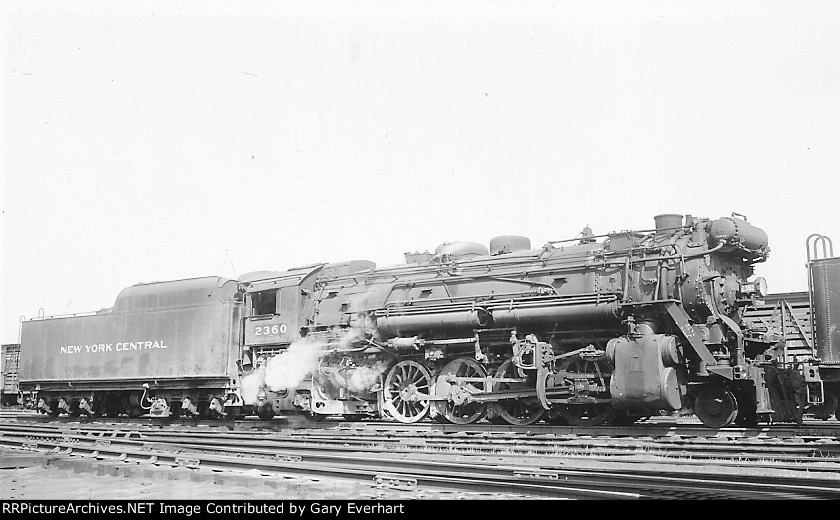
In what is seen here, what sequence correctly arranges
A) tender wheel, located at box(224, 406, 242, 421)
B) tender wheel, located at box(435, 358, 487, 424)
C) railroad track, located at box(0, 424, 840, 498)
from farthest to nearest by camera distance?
tender wheel, located at box(224, 406, 242, 421), tender wheel, located at box(435, 358, 487, 424), railroad track, located at box(0, 424, 840, 498)

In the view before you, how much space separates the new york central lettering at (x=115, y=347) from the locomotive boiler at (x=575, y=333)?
178 inches

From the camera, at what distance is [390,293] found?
52.8ft

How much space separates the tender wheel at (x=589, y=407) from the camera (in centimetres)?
1343

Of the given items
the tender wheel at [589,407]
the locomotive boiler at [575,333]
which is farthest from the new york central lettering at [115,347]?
the tender wheel at [589,407]

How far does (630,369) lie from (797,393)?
2.66 metres

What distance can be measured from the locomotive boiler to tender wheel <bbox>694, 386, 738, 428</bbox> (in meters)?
0.02

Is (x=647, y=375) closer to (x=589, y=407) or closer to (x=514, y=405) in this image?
(x=589, y=407)

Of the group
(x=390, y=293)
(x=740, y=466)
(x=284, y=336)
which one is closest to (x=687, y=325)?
(x=740, y=466)

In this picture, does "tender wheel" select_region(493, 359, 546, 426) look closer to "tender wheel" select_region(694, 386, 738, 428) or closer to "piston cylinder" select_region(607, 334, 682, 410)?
"piston cylinder" select_region(607, 334, 682, 410)

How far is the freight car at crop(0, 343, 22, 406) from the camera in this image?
2795 centimetres

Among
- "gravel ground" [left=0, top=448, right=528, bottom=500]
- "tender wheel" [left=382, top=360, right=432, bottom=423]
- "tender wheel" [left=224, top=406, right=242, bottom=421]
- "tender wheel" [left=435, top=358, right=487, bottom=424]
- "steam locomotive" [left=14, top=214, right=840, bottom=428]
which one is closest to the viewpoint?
"gravel ground" [left=0, top=448, right=528, bottom=500]

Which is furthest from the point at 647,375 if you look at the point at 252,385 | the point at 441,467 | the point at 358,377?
the point at 252,385

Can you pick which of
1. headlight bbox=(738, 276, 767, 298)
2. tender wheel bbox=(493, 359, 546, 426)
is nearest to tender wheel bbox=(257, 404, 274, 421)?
tender wheel bbox=(493, 359, 546, 426)

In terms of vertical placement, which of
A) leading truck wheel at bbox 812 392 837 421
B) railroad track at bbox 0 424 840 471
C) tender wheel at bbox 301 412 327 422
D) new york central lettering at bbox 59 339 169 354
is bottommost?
railroad track at bbox 0 424 840 471
